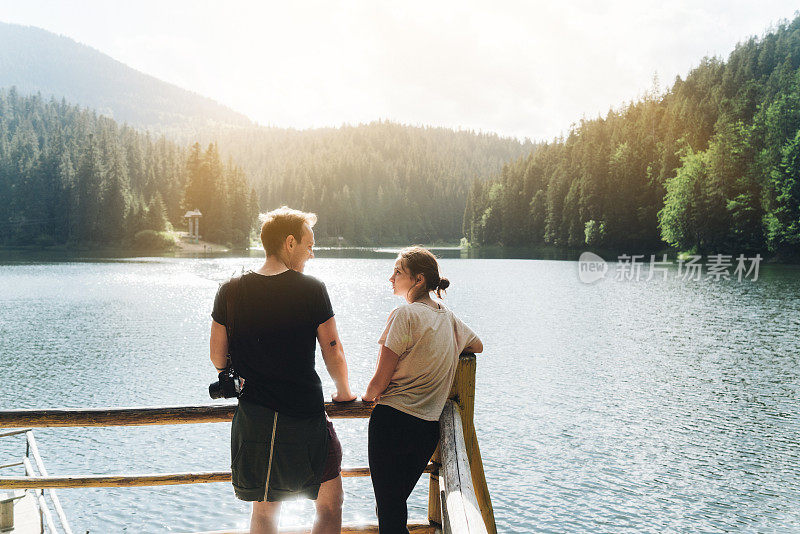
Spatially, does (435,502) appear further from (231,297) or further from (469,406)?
(231,297)

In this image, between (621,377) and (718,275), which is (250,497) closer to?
(621,377)

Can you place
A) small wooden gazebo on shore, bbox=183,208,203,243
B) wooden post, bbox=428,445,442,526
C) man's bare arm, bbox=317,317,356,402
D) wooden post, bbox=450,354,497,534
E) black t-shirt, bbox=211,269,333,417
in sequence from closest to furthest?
black t-shirt, bbox=211,269,333,417
man's bare arm, bbox=317,317,356,402
wooden post, bbox=450,354,497,534
wooden post, bbox=428,445,442,526
small wooden gazebo on shore, bbox=183,208,203,243

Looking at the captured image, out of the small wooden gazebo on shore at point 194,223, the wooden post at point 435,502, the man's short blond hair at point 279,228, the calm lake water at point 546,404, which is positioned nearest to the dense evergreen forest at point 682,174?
the calm lake water at point 546,404

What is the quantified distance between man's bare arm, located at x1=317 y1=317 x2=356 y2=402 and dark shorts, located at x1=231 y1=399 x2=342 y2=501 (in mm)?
287

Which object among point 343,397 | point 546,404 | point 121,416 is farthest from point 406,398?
point 546,404

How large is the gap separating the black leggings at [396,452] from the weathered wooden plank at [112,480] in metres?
0.23

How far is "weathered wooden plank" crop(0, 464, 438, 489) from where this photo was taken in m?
3.21

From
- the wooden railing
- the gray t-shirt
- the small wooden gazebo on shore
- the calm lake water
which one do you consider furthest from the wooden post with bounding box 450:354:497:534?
the small wooden gazebo on shore

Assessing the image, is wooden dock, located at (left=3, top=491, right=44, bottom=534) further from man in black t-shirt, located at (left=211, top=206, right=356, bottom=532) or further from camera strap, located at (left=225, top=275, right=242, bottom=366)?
camera strap, located at (left=225, top=275, right=242, bottom=366)

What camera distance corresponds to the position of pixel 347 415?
3361 millimetres

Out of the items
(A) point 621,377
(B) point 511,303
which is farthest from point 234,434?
(B) point 511,303

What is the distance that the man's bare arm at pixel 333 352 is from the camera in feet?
9.85

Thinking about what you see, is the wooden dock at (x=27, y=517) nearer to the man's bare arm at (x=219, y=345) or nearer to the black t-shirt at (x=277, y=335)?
the man's bare arm at (x=219, y=345)

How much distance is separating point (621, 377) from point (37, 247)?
10544 cm
